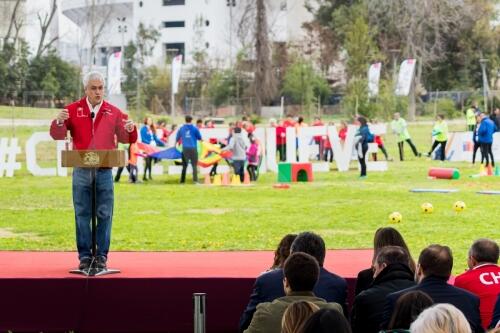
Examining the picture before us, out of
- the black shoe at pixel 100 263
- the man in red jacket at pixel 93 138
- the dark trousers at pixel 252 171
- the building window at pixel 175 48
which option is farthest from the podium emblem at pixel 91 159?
the building window at pixel 175 48

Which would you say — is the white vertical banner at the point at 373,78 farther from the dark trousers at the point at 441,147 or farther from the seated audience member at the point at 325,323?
the seated audience member at the point at 325,323

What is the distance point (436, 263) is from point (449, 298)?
23 centimetres

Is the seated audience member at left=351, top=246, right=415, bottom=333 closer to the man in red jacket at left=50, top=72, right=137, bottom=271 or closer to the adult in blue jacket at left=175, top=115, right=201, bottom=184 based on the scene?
the man in red jacket at left=50, top=72, right=137, bottom=271

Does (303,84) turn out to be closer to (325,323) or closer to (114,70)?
(114,70)

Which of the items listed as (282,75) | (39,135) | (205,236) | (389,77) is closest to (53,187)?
(39,135)

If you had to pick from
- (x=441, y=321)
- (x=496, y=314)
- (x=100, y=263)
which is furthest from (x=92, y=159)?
(x=441, y=321)

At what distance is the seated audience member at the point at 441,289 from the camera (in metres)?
6.76

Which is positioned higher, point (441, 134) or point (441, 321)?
point (441, 321)

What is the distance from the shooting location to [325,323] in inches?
207

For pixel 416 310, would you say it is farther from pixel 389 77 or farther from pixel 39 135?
pixel 389 77

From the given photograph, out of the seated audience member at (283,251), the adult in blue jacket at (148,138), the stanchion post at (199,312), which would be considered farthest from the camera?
the adult in blue jacket at (148,138)

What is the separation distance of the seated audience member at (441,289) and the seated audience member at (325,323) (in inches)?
58.3

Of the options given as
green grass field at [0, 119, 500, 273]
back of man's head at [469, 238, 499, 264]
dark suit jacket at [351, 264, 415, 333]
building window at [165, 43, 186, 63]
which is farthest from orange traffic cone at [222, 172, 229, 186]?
building window at [165, 43, 186, 63]

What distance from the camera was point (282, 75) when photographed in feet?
225
